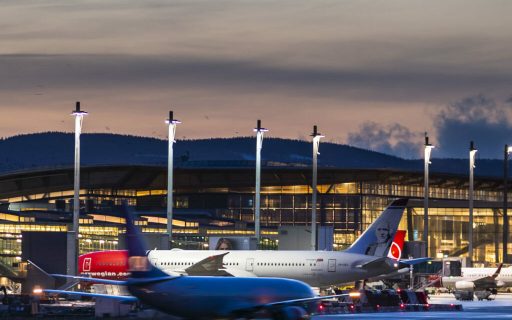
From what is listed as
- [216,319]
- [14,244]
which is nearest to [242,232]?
[14,244]

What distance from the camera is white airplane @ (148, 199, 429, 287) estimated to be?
3728 inches

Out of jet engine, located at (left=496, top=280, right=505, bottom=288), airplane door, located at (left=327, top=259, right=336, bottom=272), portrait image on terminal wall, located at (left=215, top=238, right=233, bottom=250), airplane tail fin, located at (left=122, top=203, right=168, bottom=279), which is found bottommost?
jet engine, located at (left=496, top=280, right=505, bottom=288)

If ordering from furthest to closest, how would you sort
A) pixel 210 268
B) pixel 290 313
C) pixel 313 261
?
pixel 210 268, pixel 313 261, pixel 290 313

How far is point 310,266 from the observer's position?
9569cm

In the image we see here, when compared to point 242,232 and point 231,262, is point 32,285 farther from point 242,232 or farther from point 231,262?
point 242,232

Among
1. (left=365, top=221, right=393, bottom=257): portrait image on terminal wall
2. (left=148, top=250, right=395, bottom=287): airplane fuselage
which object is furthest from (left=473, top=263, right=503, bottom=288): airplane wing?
(left=148, top=250, right=395, bottom=287): airplane fuselage

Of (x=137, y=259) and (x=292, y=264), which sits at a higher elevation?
(x=137, y=259)

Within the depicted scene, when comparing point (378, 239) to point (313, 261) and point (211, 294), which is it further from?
point (211, 294)

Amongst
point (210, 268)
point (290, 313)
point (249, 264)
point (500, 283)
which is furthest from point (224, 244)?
point (290, 313)

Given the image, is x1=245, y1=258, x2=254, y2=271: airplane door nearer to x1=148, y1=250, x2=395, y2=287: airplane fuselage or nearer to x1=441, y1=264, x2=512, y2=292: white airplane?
x1=148, y1=250, x2=395, y2=287: airplane fuselage

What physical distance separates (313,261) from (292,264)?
1.95 metres

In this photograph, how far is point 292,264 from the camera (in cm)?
9662

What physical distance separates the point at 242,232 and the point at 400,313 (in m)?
115

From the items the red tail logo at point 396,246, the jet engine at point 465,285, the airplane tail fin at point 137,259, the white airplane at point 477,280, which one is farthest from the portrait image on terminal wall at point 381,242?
the airplane tail fin at point 137,259
